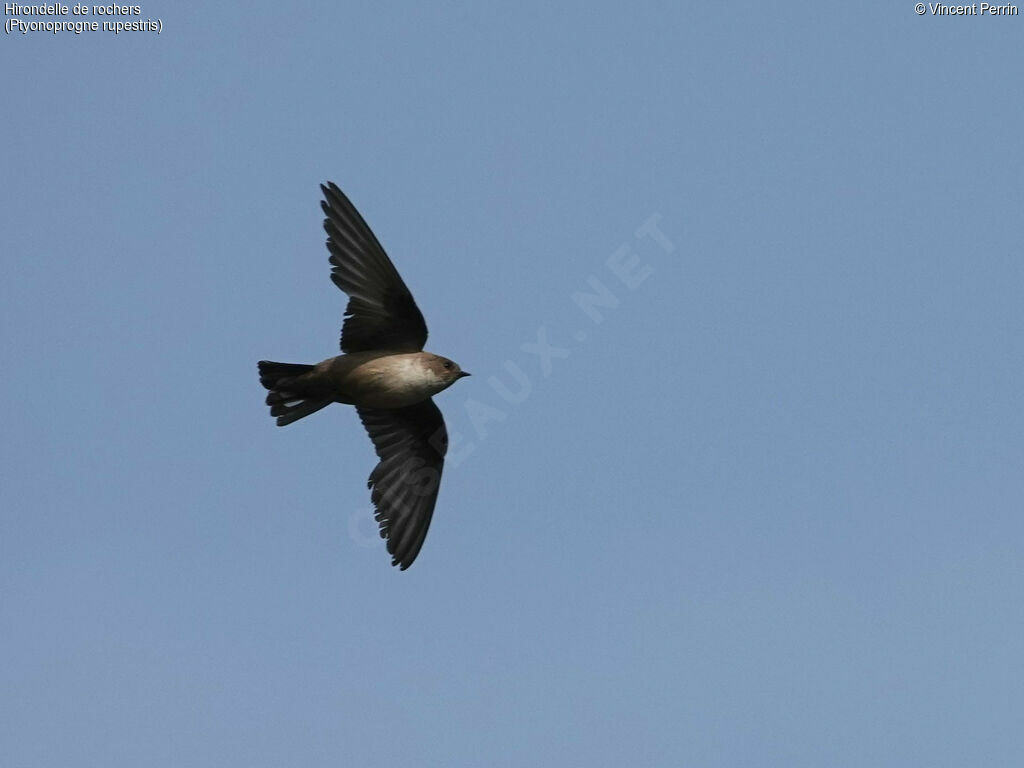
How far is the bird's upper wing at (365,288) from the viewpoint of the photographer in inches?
521

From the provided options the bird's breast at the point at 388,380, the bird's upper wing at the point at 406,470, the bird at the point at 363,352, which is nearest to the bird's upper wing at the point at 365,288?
the bird at the point at 363,352

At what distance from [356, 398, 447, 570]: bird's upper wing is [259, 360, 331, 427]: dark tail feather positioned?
1.28 meters

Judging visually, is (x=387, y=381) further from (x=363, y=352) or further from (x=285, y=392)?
(x=285, y=392)

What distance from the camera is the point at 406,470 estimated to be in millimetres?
14703

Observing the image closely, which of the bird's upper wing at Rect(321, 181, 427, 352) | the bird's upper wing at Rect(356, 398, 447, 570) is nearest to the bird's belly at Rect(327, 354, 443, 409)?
the bird's upper wing at Rect(321, 181, 427, 352)

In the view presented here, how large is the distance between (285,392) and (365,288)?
46.6 inches

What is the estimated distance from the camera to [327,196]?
1321 centimetres

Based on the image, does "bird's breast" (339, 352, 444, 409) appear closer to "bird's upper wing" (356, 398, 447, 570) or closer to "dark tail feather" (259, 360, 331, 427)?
"dark tail feather" (259, 360, 331, 427)

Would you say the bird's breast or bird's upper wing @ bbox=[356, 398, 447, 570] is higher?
Answer: the bird's breast

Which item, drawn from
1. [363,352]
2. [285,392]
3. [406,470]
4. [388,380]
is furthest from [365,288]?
[406,470]

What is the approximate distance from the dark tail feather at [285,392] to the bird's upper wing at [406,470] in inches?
50.2

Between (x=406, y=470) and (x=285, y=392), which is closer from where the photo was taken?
(x=285, y=392)

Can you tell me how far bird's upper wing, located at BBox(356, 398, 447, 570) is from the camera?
1449cm

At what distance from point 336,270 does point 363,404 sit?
1.29 metres
